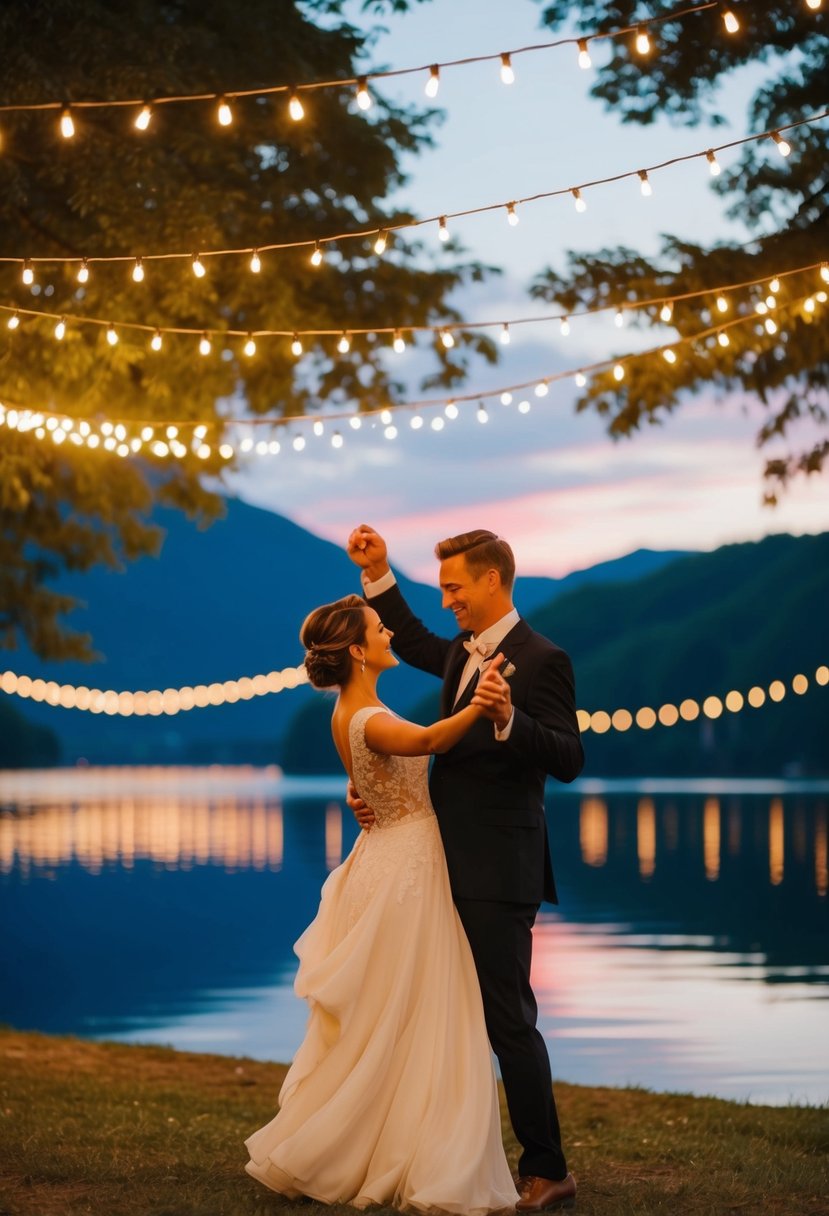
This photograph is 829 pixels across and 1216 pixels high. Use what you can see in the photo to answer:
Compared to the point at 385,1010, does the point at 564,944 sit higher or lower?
lower

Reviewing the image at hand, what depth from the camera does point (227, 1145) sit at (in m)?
5.36

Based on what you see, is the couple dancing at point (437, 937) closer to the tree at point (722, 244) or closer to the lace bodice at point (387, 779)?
the lace bodice at point (387, 779)

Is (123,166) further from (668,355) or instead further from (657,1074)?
(657,1074)

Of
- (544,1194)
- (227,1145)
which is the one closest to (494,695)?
(544,1194)

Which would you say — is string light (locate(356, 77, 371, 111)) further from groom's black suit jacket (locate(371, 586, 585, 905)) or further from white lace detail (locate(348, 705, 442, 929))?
white lace detail (locate(348, 705, 442, 929))

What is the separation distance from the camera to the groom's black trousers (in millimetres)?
4324

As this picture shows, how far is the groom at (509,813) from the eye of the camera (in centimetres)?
433

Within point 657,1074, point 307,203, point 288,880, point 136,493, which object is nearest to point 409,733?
point 657,1074

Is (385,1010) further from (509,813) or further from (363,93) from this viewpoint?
Result: (363,93)

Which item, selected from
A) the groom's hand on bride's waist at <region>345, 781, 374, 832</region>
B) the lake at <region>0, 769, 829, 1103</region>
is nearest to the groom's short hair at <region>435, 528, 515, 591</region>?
the groom's hand on bride's waist at <region>345, 781, 374, 832</region>

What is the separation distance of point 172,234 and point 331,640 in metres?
5.30

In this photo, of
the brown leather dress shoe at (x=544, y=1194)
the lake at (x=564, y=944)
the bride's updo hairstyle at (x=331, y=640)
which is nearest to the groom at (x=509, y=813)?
the brown leather dress shoe at (x=544, y=1194)

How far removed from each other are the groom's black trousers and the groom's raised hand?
1153 millimetres

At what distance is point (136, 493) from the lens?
40.1 ft
